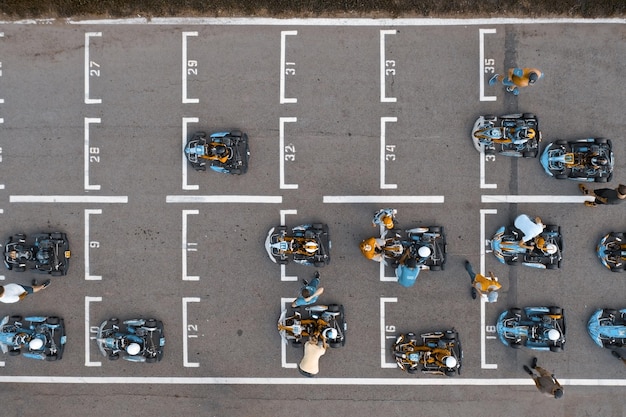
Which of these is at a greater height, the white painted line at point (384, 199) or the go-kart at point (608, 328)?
the white painted line at point (384, 199)

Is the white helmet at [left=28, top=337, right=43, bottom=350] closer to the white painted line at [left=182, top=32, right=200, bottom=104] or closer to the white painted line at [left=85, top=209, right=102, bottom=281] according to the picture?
the white painted line at [left=85, top=209, right=102, bottom=281]

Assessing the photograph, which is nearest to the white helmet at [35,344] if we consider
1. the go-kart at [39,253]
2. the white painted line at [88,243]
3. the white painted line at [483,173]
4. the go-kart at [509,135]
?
the go-kart at [39,253]

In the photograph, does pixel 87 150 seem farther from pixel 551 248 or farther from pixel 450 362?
pixel 551 248

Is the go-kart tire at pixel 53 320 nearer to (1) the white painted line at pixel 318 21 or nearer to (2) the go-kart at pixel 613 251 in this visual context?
(1) the white painted line at pixel 318 21

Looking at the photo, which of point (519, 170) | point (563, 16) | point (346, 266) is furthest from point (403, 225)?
point (563, 16)

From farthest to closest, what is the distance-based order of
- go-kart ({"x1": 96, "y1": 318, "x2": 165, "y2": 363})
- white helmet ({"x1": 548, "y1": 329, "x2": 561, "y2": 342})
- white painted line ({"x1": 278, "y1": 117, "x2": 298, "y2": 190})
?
1. white painted line ({"x1": 278, "y1": 117, "x2": 298, "y2": 190})
2. go-kart ({"x1": 96, "y1": 318, "x2": 165, "y2": 363})
3. white helmet ({"x1": 548, "y1": 329, "x2": 561, "y2": 342})

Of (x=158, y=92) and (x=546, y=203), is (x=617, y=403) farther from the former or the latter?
(x=158, y=92)

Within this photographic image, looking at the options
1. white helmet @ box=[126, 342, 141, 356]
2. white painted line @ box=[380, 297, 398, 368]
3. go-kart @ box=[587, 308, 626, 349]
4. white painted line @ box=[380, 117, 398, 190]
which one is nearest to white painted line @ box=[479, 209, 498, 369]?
white painted line @ box=[380, 297, 398, 368]
